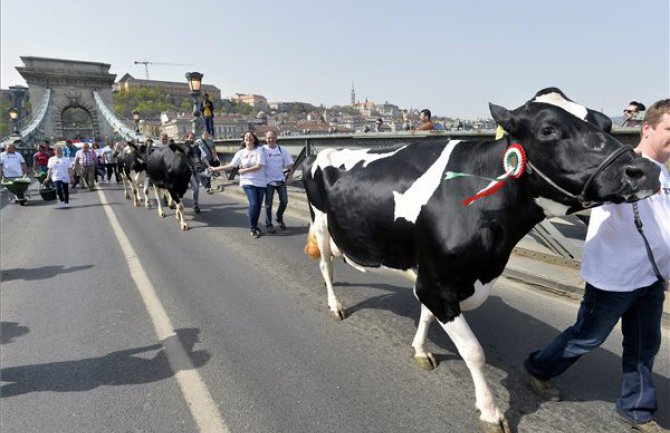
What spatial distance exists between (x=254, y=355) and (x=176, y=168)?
6.80 metres

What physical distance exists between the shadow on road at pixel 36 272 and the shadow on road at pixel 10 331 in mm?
1585

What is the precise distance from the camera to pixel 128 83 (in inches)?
6624

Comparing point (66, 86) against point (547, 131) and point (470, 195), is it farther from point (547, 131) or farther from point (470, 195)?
point (547, 131)

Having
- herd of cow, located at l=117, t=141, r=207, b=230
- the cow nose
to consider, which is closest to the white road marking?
the cow nose

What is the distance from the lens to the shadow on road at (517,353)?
2605 mm

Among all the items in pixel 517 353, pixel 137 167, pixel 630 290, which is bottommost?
pixel 517 353

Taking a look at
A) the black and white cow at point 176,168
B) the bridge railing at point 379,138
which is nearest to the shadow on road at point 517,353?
the bridge railing at point 379,138

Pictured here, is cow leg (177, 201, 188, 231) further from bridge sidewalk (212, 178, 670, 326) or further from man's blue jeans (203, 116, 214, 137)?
man's blue jeans (203, 116, 214, 137)

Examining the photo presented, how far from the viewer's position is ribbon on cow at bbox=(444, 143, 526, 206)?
78.0 inches

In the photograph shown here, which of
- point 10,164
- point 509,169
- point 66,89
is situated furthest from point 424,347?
point 66,89

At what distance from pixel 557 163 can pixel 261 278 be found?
4.01 m

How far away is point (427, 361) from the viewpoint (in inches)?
120

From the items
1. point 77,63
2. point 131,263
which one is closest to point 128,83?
point 77,63

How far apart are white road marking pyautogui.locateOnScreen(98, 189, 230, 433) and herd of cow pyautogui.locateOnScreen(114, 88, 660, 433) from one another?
5.04 feet
